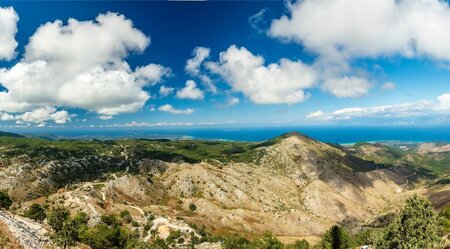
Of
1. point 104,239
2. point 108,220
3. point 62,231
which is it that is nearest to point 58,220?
point 62,231

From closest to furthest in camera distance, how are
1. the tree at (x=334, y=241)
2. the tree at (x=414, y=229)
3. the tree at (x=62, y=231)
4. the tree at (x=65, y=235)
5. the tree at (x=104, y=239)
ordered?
1. the tree at (x=414, y=229)
2. the tree at (x=65, y=235)
3. the tree at (x=62, y=231)
4. the tree at (x=104, y=239)
5. the tree at (x=334, y=241)

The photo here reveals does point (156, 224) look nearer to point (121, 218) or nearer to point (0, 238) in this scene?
point (121, 218)

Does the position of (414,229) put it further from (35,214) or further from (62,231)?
(35,214)

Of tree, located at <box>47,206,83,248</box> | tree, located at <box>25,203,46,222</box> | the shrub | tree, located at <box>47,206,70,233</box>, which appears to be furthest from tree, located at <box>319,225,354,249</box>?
tree, located at <box>25,203,46,222</box>

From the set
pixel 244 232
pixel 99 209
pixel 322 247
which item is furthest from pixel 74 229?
pixel 244 232

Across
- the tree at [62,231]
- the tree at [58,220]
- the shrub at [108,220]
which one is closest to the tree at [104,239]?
the tree at [62,231]

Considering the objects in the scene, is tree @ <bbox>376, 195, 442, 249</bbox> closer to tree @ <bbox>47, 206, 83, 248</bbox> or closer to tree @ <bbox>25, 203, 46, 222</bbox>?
tree @ <bbox>47, 206, 83, 248</bbox>

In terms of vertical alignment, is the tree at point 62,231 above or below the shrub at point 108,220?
above

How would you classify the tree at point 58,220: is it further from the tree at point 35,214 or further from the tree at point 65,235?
the tree at point 35,214
